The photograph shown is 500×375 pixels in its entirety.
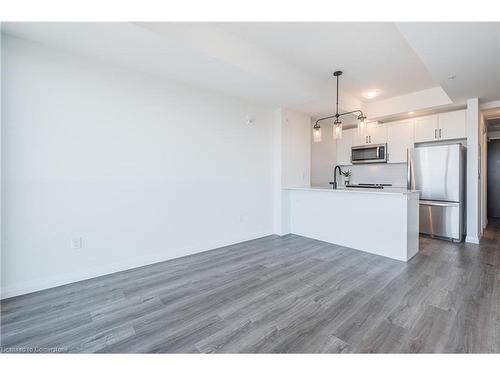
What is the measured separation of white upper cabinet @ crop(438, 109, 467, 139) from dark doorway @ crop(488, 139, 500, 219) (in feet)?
11.3

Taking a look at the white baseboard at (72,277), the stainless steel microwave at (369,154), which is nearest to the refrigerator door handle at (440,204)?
the stainless steel microwave at (369,154)

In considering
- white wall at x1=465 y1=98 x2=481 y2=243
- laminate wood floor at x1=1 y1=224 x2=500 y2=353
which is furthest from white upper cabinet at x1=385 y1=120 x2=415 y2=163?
laminate wood floor at x1=1 y1=224 x2=500 y2=353

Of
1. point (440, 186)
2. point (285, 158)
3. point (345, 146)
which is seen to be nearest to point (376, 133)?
point (345, 146)

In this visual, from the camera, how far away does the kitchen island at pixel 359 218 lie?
9.77 ft

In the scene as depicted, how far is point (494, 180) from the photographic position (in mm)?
6062

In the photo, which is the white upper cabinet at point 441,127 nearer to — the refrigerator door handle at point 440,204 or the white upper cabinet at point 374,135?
the white upper cabinet at point 374,135

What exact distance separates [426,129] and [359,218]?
8.49 ft

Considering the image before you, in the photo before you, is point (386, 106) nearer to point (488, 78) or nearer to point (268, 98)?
point (488, 78)

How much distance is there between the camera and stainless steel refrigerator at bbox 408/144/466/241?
3.80m

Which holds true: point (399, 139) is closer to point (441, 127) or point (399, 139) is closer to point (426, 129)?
point (426, 129)

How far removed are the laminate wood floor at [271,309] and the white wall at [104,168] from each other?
1.09 feet

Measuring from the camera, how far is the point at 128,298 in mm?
2109
